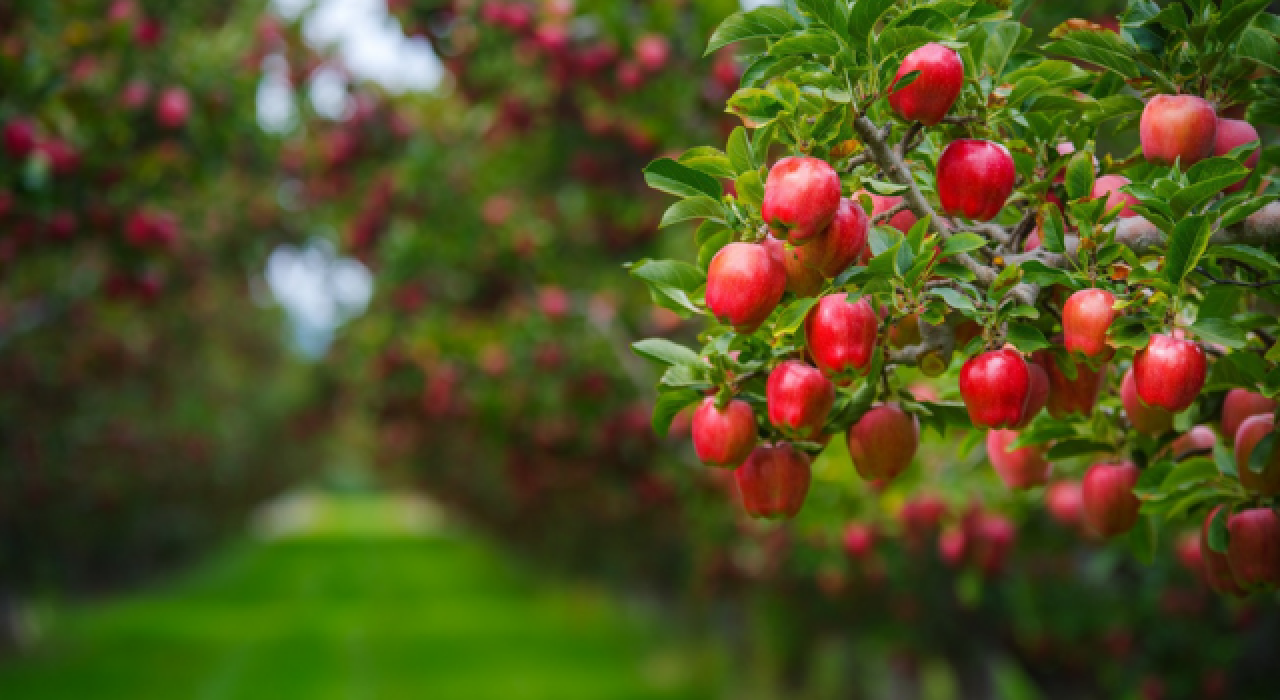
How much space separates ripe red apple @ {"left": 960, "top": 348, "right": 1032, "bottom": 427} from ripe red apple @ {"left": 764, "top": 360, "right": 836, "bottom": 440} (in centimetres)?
Result: 19

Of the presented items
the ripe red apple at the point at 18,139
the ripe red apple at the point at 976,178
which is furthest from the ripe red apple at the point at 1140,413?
the ripe red apple at the point at 18,139

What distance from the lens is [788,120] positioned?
1485 mm

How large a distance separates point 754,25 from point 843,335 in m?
0.46

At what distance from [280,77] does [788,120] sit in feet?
23.6

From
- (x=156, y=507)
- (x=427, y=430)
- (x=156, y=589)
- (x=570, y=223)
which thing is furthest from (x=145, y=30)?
(x=156, y=589)

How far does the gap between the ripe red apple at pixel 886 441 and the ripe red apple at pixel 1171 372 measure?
339 mm

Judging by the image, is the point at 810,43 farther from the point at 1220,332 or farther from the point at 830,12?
the point at 1220,332

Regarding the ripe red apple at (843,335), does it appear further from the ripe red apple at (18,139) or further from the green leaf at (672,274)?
the ripe red apple at (18,139)

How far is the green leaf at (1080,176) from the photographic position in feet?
5.05

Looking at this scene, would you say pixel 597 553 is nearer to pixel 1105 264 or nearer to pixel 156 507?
pixel 156 507

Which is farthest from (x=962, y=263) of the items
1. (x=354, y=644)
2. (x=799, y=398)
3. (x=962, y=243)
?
(x=354, y=644)

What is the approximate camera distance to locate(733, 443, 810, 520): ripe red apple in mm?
1676

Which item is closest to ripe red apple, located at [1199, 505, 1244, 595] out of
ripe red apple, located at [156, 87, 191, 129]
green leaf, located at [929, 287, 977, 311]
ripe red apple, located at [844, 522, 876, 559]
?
green leaf, located at [929, 287, 977, 311]

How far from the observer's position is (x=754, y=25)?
156 cm
